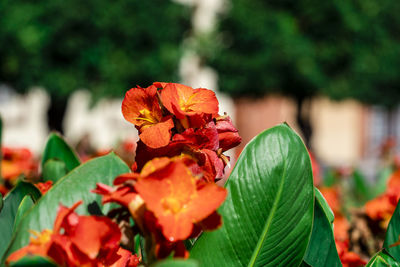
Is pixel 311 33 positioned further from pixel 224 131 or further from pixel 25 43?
pixel 224 131

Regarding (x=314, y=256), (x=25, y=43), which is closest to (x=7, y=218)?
(x=314, y=256)

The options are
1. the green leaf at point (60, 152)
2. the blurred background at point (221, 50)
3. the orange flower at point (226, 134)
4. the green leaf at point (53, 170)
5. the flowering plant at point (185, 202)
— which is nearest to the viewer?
the flowering plant at point (185, 202)

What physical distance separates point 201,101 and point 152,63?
909 centimetres

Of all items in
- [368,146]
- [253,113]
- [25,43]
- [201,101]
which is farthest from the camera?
[368,146]

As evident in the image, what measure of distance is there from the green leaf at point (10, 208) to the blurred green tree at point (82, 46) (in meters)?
8.23

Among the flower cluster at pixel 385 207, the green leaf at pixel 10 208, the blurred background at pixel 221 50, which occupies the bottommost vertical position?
the blurred background at pixel 221 50

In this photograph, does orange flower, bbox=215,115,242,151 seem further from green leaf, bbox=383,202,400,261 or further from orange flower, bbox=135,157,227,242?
green leaf, bbox=383,202,400,261

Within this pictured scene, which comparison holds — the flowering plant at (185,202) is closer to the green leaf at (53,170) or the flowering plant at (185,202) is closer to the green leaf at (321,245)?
the green leaf at (321,245)

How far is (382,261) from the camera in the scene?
868mm

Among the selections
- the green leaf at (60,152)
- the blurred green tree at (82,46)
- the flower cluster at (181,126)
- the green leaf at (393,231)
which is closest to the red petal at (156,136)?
the flower cluster at (181,126)

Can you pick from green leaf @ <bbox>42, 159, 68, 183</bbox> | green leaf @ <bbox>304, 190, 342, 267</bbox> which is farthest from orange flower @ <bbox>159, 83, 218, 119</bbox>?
green leaf @ <bbox>42, 159, 68, 183</bbox>

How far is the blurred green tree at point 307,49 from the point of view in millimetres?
10438

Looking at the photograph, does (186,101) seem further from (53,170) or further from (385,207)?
(385,207)

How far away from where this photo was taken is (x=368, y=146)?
18.7m
